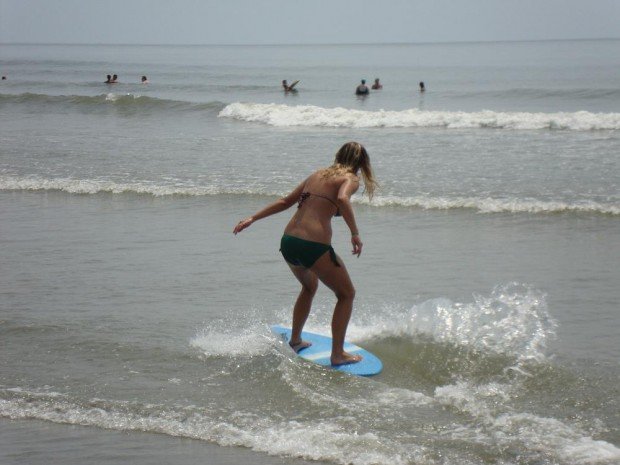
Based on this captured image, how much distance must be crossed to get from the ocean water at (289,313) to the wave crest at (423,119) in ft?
16.9

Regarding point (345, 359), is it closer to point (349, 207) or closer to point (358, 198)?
point (349, 207)

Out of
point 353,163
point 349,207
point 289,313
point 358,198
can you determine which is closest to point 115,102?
point 358,198

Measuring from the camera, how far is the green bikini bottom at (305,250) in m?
6.23

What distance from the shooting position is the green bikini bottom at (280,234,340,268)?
6.23 metres

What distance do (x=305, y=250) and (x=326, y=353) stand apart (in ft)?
2.92

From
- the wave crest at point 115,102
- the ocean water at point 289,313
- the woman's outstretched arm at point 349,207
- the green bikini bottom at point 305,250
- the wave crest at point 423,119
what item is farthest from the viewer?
the wave crest at point 115,102

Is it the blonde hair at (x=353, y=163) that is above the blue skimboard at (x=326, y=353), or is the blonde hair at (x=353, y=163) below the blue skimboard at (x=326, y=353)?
above

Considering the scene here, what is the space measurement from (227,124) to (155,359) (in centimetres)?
2042

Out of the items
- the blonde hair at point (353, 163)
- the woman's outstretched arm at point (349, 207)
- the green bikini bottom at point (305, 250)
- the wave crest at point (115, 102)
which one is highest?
the wave crest at point (115, 102)

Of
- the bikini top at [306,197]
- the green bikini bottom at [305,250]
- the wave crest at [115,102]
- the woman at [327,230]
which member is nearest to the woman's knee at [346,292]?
the woman at [327,230]

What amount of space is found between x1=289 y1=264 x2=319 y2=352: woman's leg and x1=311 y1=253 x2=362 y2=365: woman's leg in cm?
13

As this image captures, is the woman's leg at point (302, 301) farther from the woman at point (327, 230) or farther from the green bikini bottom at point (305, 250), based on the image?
the green bikini bottom at point (305, 250)

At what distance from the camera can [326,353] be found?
6695 millimetres

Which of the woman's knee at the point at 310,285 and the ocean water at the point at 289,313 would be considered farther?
the woman's knee at the point at 310,285
